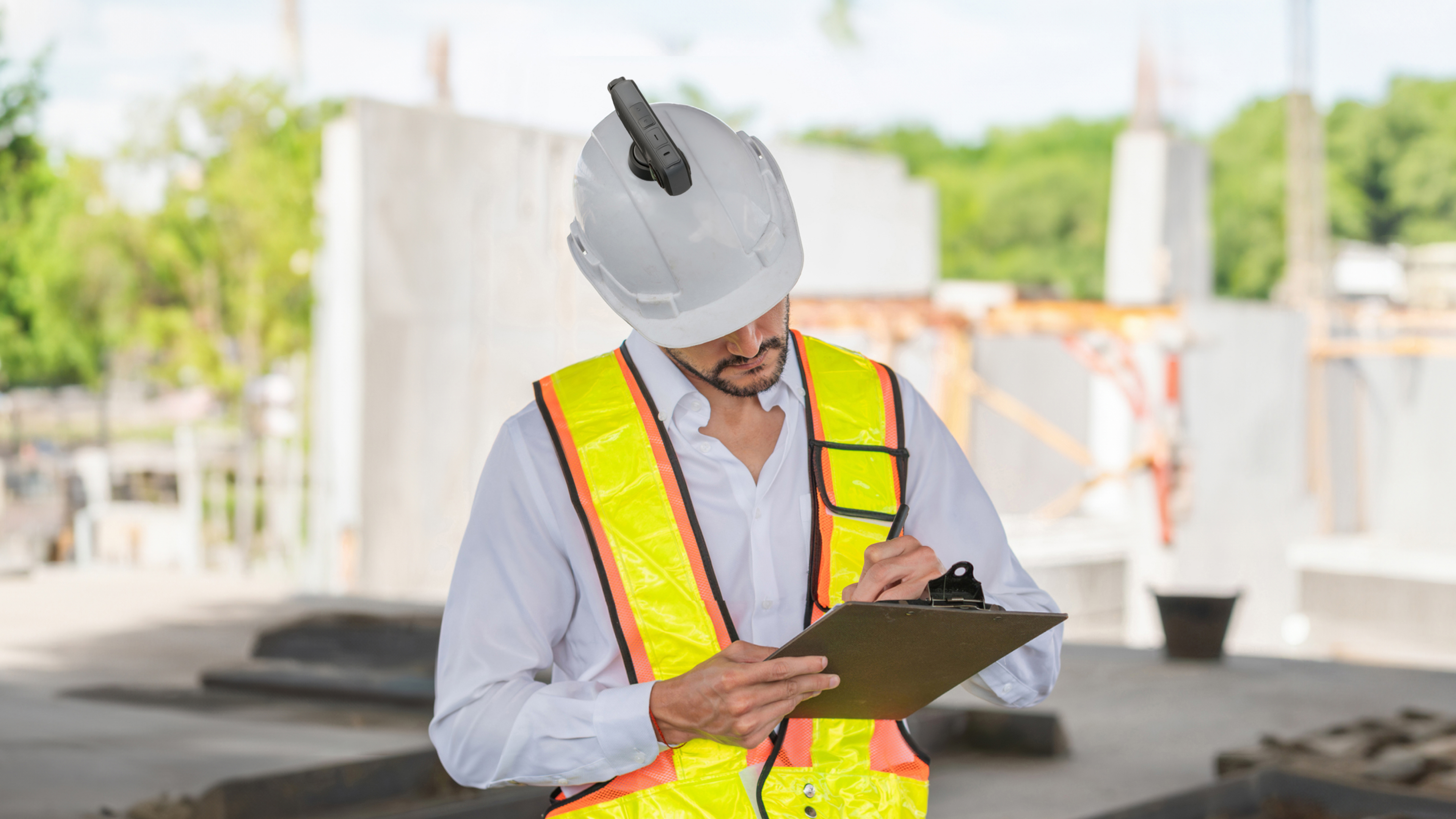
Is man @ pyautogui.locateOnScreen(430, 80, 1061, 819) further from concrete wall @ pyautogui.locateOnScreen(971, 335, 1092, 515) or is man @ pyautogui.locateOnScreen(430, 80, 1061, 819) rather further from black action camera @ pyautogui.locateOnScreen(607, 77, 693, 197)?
concrete wall @ pyautogui.locateOnScreen(971, 335, 1092, 515)

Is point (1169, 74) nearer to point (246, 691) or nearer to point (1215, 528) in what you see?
point (1215, 528)

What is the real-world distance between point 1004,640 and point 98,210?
734 inches

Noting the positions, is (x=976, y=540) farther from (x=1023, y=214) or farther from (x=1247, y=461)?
(x=1023, y=214)

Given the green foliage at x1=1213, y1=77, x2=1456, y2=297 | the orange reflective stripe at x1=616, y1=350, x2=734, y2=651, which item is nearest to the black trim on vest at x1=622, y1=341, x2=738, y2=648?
the orange reflective stripe at x1=616, y1=350, x2=734, y2=651

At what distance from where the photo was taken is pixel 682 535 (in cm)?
167

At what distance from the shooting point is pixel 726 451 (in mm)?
1745

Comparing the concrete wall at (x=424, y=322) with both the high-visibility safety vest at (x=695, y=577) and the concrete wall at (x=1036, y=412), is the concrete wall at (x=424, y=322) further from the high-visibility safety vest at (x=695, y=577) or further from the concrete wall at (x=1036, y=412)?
the high-visibility safety vest at (x=695, y=577)

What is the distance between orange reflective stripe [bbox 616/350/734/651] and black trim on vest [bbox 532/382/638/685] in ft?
0.31

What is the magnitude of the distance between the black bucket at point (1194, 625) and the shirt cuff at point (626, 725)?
7.10 metres

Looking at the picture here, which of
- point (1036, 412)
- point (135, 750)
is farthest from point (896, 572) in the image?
point (1036, 412)

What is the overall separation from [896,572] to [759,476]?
0.26m

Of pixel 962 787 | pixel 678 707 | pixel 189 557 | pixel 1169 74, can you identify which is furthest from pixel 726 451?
pixel 1169 74

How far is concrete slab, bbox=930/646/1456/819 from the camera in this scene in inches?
217

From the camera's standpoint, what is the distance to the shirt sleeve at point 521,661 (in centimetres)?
159
